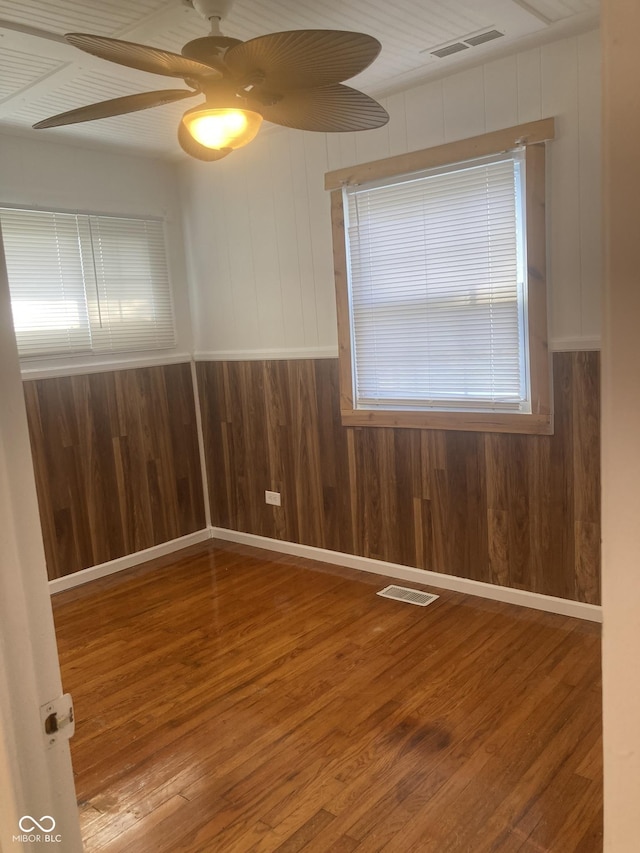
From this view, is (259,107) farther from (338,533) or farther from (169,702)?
(338,533)

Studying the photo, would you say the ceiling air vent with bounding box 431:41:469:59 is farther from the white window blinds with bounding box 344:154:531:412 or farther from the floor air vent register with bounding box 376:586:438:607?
the floor air vent register with bounding box 376:586:438:607

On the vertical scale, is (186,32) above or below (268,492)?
above

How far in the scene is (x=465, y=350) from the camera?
11.3ft

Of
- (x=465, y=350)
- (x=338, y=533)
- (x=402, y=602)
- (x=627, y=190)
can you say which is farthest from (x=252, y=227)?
(x=627, y=190)

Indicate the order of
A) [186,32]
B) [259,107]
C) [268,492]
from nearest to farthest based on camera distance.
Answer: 1. [259,107]
2. [186,32]
3. [268,492]

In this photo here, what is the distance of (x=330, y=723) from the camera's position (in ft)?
8.39

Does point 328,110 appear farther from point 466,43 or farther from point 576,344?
point 576,344

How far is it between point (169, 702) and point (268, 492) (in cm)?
187

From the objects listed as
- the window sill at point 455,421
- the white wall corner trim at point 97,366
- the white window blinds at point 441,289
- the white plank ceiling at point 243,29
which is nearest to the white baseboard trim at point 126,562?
the white wall corner trim at point 97,366

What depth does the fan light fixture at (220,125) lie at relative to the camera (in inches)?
86.2

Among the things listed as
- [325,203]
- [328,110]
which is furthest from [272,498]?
[328,110]

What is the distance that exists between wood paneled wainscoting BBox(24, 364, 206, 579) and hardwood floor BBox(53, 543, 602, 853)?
0.48m

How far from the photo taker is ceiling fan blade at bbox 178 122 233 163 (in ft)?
8.05

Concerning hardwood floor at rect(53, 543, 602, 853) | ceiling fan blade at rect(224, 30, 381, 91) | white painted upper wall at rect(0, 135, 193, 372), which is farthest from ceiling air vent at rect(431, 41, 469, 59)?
hardwood floor at rect(53, 543, 602, 853)
